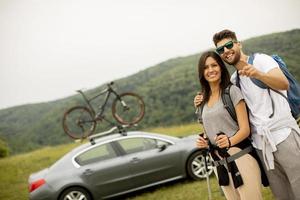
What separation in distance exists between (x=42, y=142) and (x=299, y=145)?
52.6 metres

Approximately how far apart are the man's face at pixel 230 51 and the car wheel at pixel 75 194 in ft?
17.9

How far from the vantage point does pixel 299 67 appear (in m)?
45.6

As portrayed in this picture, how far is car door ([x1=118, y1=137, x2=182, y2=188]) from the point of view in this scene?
27.7ft

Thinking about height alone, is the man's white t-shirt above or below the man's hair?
below

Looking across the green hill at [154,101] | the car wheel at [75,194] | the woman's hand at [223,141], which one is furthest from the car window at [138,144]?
the green hill at [154,101]

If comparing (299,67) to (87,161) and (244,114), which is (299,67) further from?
(244,114)

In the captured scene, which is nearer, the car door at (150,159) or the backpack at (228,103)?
the backpack at (228,103)

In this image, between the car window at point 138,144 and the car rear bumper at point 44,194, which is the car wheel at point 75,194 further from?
the car window at point 138,144

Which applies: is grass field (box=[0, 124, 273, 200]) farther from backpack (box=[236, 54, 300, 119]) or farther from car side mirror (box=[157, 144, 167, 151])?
backpack (box=[236, 54, 300, 119])

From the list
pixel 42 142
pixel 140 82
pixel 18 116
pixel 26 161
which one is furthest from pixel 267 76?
pixel 18 116

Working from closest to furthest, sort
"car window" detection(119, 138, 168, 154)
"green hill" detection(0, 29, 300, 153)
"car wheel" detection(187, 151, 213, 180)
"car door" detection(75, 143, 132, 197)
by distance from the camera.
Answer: "car door" detection(75, 143, 132, 197) < "car window" detection(119, 138, 168, 154) < "car wheel" detection(187, 151, 213, 180) < "green hill" detection(0, 29, 300, 153)

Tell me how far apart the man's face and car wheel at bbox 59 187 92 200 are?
5453mm

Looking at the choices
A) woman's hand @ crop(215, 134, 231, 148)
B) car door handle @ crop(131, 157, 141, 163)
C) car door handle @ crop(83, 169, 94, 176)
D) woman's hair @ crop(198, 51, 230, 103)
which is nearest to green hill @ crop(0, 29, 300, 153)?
car door handle @ crop(131, 157, 141, 163)

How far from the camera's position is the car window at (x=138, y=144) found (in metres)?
8.56
